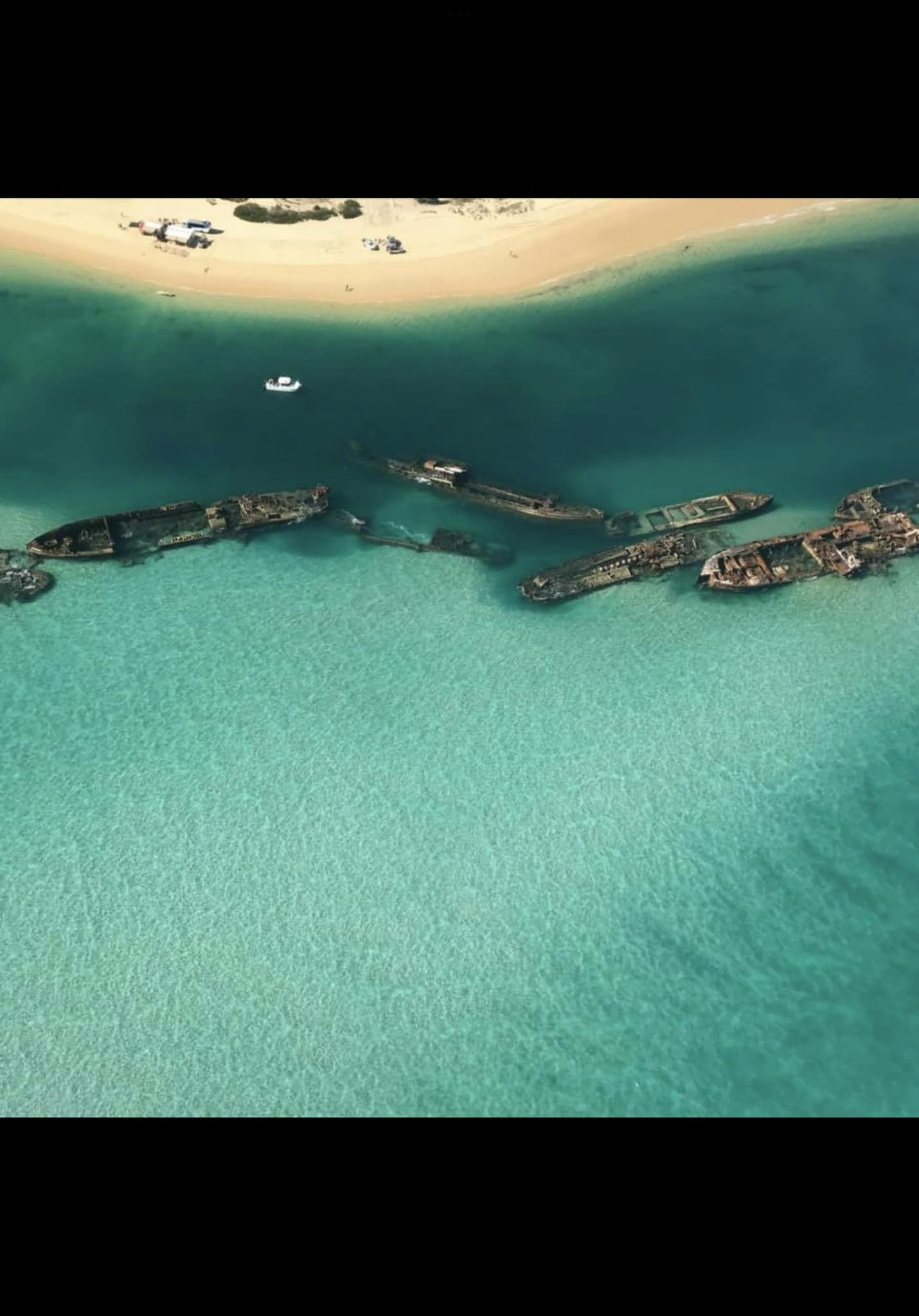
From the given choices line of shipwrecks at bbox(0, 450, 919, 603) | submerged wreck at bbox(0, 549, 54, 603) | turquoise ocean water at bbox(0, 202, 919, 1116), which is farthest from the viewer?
line of shipwrecks at bbox(0, 450, 919, 603)

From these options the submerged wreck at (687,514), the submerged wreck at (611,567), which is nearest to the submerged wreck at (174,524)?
the submerged wreck at (611,567)

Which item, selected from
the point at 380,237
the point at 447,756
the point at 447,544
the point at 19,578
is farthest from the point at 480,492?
the point at 380,237

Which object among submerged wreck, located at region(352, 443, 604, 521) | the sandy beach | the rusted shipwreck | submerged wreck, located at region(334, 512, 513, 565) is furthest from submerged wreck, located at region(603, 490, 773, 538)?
the sandy beach

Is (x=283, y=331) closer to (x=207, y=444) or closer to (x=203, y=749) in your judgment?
(x=207, y=444)

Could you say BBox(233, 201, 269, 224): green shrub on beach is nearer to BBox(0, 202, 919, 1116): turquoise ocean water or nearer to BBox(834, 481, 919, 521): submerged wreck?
BBox(0, 202, 919, 1116): turquoise ocean water

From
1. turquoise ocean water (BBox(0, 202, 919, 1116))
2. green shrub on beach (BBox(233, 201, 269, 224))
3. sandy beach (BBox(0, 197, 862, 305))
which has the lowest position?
turquoise ocean water (BBox(0, 202, 919, 1116))

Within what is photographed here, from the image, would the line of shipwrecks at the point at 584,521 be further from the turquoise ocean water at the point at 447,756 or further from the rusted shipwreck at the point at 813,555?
the turquoise ocean water at the point at 447,756
